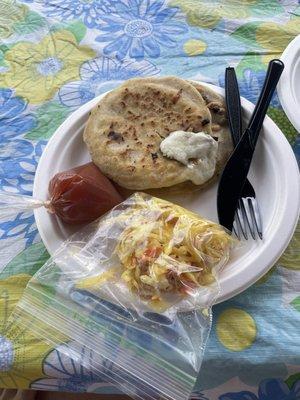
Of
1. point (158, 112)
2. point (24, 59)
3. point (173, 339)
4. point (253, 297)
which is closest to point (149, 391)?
point (173, 339)

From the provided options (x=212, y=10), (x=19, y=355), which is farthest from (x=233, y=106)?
(x=19, y=355)

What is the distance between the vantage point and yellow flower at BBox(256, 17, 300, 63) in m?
1.11

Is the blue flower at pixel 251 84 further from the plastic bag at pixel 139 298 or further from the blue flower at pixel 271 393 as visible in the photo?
the blue flower at pixel 271 393

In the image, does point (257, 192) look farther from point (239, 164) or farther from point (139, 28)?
point (139, 28)

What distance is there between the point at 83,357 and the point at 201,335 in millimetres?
172

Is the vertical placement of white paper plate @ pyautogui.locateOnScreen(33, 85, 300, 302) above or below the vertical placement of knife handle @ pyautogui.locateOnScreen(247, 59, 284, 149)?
below

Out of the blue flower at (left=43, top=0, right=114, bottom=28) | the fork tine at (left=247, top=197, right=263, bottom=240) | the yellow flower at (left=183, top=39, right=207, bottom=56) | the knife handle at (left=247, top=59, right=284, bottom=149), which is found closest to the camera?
the fork tine at (left=247, top=197, right=263, bottom=240)

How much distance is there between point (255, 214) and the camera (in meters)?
0.80

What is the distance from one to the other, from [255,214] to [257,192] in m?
0.06

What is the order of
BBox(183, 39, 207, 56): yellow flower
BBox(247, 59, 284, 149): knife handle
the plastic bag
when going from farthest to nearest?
BBox(183, 39, 207, 56): yellow flower
BBox(247, 59, 284, 149): knife handle
the plastic bag

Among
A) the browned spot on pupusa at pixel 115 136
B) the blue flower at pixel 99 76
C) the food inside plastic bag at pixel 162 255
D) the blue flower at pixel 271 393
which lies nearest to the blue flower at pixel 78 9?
the blue flower at pixel 99 76

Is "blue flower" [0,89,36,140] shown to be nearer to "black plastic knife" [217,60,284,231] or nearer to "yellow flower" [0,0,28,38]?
"yellow flower" [0,0,28,38]

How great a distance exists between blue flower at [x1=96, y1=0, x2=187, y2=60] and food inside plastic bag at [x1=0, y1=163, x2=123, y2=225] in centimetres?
45

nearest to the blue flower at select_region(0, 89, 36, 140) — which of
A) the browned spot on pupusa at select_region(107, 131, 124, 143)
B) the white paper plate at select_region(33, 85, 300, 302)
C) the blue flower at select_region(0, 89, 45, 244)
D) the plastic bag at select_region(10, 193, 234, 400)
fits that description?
the blue flower at select_region(0, 89, 45, 244)
